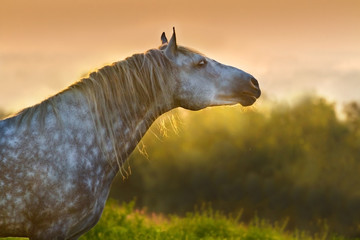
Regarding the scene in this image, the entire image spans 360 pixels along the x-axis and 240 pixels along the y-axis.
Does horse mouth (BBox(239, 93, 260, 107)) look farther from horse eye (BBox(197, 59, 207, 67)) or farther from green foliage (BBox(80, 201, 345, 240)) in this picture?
green foliage (BBox(80, 201, 345, 240))

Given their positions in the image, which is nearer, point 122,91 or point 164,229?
point 122,91

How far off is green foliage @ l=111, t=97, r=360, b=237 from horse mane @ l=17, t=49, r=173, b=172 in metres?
9.07

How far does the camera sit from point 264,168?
578 inches

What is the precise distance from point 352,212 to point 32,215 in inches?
461

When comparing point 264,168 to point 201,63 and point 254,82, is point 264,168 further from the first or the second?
point 201,63

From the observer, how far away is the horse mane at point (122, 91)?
4684 mm

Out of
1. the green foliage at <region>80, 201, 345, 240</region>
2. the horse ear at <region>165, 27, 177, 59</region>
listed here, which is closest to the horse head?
the horse ear at <region>165, 27, 177, 59</region>

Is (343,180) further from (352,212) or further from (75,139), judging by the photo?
(75,139)

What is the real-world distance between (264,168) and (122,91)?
34.2 feet

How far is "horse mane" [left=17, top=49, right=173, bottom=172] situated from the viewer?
4684 millimetres

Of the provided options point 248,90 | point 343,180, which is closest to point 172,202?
point 343,180

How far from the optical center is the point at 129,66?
16.0 feet

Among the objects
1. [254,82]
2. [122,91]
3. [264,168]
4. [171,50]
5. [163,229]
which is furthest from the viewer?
[264,168]

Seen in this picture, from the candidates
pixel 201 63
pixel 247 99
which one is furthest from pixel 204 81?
pixel 247 99
